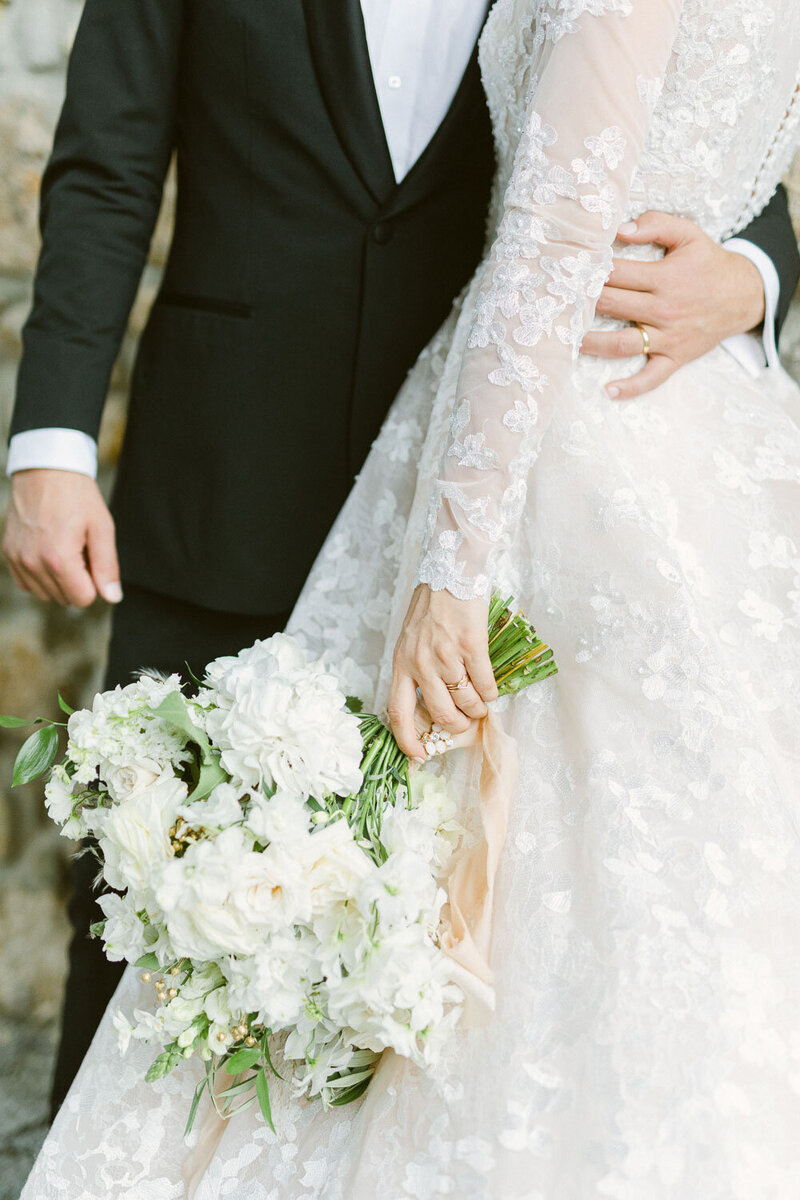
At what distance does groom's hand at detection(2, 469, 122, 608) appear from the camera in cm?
117

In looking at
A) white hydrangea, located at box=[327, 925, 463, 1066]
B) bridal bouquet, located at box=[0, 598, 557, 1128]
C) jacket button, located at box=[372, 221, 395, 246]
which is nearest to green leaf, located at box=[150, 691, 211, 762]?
bridal bouquet, located at box=[0, 598, 557, 1128]

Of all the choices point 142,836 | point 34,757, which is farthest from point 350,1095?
point 34,757

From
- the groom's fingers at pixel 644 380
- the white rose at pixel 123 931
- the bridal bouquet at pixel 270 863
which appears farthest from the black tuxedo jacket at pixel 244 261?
the white rose at pixel 123 931

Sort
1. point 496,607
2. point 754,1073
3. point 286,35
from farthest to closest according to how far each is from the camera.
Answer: point 286,35 → point 496,607 → point 754,1073

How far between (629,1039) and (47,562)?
0.85m

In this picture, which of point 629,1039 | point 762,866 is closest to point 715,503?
point 762,866

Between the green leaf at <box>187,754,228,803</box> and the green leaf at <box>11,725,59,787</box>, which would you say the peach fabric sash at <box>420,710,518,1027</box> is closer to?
the green leaf at <box>187,754,228,803</box>

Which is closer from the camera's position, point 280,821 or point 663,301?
point 280,821

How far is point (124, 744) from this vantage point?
2.72ft

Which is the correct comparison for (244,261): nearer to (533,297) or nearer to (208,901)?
(533,297)

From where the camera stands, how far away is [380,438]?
1.18 m

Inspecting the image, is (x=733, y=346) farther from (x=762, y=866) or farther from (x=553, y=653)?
(x=762, y=866)

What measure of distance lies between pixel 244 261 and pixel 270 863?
2.77ft

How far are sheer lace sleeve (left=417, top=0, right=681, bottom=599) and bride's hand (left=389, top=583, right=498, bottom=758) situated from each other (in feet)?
0.07
